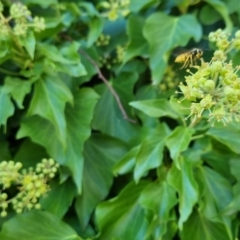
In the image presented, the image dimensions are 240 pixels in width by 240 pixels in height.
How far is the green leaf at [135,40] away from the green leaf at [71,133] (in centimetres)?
12

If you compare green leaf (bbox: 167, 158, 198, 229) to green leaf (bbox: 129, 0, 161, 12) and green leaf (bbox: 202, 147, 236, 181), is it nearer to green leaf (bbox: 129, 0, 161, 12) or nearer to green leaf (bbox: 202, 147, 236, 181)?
green leaf (bbox: 202, 147, 236, 181)

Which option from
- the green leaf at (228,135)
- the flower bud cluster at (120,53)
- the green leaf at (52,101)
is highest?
the green leaf at (52,101)

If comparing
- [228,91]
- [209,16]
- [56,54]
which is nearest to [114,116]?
[56,54]

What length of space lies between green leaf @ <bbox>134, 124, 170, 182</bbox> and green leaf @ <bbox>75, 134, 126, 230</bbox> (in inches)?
4.1

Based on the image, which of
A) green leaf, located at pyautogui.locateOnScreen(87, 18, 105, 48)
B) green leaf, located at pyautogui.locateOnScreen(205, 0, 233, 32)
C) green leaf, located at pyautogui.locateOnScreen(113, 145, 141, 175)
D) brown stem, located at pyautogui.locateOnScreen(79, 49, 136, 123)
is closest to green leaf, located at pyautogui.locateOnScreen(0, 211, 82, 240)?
green leaf, located at pyautogui.locateOnScreen(113, 145, 141, 175)

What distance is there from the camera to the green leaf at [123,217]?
776 mm

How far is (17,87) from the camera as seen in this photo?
31.3 inches

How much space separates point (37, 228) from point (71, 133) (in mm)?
152

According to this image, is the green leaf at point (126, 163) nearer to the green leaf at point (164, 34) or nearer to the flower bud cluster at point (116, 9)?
the green leaf at point (164, 34)

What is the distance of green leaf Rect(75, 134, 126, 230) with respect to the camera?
0.82 m

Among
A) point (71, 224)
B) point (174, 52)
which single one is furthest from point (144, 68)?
point (71, 224)

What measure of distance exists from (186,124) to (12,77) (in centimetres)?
28

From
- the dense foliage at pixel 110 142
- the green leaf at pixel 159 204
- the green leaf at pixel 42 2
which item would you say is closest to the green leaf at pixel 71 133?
the dense foliage at pixel 110 142

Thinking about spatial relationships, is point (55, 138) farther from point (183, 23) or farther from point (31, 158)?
point (183, 23)
